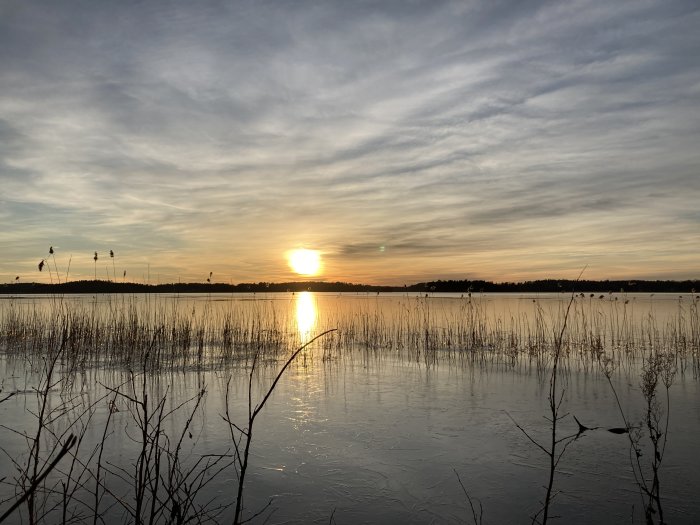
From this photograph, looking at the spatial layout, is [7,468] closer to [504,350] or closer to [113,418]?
[113,418]

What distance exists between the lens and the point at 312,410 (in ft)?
21.3

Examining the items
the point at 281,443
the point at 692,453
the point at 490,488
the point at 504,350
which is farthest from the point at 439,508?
the point at 504,350

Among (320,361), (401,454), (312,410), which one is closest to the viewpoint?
(401,454)

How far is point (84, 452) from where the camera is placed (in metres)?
4.88

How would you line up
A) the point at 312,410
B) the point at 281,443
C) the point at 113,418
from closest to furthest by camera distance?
the point at 281,443
the point at 113,418
the point at 312,410

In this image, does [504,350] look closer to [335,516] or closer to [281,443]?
[281,443]

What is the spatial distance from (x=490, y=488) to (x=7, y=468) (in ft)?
14.2

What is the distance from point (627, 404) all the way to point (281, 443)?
4.76 metres

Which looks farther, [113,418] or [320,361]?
[320,361]

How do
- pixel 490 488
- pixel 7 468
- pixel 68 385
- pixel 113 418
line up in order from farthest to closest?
1. pixel 68 385
2. pixel 113 418
3. pixel 7 468
4. pixel 490 488

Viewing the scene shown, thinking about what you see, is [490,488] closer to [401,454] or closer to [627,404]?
[401,454]

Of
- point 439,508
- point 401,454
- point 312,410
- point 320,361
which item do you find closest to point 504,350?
point 320,361

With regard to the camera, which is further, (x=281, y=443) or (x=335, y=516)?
(x=281, y=443)

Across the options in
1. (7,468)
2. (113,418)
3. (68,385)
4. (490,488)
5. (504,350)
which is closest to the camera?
(490,488)
